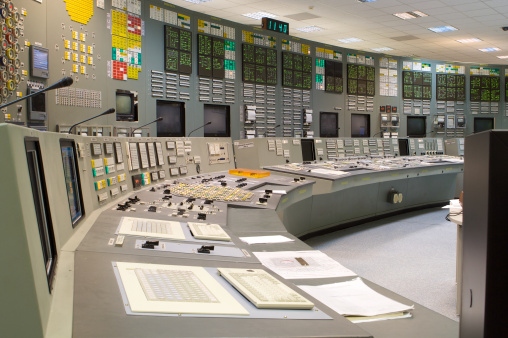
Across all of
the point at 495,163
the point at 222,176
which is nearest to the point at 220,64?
the point at 222,176

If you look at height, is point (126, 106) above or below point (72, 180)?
above

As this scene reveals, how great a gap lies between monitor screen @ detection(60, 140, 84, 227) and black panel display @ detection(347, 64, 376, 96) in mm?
7442

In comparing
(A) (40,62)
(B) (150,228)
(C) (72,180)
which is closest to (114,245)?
(B) (150,228)

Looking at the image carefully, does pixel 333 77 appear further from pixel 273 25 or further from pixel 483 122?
pixel 483 122

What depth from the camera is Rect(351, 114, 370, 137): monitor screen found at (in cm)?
876

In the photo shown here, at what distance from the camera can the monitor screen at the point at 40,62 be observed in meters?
4.02

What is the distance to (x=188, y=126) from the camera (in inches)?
239

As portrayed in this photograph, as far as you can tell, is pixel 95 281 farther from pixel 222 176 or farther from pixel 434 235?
pixel 434 235

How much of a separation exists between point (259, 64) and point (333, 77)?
1.87m

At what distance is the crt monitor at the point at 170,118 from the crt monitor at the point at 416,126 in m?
5.41

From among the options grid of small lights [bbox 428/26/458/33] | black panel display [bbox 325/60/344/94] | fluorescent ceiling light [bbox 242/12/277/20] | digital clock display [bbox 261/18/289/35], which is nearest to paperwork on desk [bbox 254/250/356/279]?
digital clock display [bbox 261/18/289/35]

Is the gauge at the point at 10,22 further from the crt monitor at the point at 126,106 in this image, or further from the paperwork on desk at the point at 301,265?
the paperwork on desk at the point at 301,265

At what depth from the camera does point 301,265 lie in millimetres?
1529

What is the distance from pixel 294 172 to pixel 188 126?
242 cm
